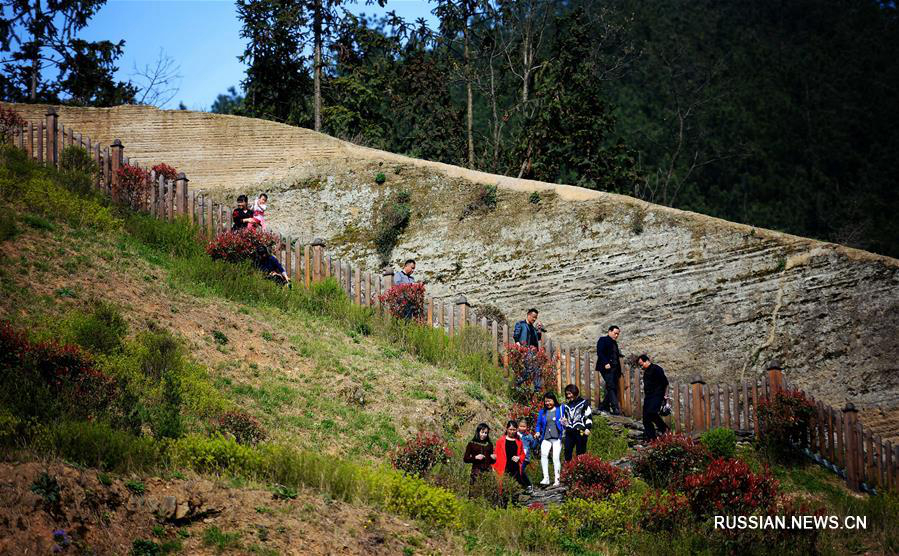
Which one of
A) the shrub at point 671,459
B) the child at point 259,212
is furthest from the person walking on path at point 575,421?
the child at point 259,212

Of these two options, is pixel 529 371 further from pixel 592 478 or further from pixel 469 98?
pixel 469 98

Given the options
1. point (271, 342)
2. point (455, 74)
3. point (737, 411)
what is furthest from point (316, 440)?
point (455, 74)

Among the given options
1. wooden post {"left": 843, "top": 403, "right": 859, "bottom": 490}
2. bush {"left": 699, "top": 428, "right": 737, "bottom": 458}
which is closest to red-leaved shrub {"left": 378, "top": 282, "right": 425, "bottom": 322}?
bush {"left": 699, "top": 428, "right": 737, "bottom": 458}

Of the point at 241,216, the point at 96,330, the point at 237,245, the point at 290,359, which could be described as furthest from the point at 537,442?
the point at 241,216

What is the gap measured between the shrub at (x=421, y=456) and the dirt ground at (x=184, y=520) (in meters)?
2.07

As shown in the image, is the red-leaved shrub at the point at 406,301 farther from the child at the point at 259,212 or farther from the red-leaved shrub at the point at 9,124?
the red-leaved shrub at the point at 9,124

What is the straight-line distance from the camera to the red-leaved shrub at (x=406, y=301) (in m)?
18.6

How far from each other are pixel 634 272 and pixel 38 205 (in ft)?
37.4

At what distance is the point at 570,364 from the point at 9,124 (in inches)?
476

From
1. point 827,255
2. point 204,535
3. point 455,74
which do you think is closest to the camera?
point 204,535

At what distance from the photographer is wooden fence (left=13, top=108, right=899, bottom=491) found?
15.7 metres

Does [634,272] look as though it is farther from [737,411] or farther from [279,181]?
[279,181]

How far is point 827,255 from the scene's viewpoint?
64.5ft

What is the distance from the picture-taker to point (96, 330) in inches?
548
